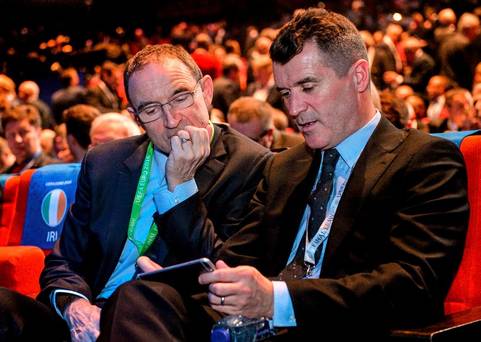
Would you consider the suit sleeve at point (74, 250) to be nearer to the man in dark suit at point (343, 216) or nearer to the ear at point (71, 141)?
the man in dark suit at point (343, 216)

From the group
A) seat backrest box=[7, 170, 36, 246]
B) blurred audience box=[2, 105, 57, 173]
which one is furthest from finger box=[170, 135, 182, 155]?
blurred audience box=[2, 105, 57, 173]

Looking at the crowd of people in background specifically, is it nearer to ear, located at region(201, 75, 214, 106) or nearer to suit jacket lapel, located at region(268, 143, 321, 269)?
ear, located at region(201, 75, 214, 106)

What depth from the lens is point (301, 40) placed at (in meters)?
2.98

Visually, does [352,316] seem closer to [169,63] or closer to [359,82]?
[359,82]

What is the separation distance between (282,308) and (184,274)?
1.06 feet

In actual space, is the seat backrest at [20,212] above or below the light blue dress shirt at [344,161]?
below

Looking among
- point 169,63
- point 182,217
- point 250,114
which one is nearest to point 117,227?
point 182,217

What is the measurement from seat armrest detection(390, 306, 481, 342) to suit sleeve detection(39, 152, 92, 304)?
1517 millimetres

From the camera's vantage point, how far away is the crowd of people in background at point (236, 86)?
676cm

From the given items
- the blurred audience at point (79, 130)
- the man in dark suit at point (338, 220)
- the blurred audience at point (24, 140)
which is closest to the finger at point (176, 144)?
the man in dark suit at point (338, 220)

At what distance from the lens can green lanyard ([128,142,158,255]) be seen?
3428 mm

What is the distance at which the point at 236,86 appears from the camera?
1052cm

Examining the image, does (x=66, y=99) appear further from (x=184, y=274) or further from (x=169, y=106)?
(x=184, y=274)

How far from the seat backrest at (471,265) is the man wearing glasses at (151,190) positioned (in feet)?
2.91
